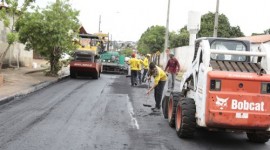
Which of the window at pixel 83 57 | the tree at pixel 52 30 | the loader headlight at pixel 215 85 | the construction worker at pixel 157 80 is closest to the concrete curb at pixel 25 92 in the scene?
the tree at pixel 52 30

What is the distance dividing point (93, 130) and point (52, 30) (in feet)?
49.7

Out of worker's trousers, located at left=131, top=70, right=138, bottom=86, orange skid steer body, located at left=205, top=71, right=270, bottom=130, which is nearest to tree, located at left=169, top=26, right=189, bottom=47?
worker's trousers, located at left=131, top=70, right=138, bottom=86

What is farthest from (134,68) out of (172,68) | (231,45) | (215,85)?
(215,85)

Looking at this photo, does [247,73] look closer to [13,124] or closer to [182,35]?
[13,124]

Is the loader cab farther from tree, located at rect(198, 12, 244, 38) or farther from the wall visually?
tree, located at rect(198, 12, 244, 38)

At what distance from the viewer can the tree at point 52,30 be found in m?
24.1

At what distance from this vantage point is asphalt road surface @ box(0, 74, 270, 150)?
8.86 m

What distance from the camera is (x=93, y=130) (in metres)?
10.3

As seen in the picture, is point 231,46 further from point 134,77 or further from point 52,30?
point 52,30

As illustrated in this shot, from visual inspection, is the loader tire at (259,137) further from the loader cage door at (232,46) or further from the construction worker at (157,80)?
the construction worker at (157,80)

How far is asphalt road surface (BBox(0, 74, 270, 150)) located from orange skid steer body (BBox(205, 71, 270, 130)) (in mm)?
723

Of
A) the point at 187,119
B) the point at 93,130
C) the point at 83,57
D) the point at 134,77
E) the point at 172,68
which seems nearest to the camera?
the point at 187,119

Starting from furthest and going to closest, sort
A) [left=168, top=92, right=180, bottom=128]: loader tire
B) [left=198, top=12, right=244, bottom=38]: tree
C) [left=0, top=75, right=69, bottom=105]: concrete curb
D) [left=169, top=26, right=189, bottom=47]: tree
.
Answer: [left=169, top=26, right=189, bottom=47]: tree
[left=198, top=12, right=244, bottom=38]: tree
[left=0, top=75, right=69, bottom=105]: concrete curb
[left=168, top=92, right=180, bottom=128]: loader tire

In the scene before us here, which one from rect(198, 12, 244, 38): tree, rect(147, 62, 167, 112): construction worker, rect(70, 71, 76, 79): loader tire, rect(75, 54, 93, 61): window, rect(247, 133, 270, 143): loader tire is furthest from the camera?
rect(198, 12, 244, 38): tree
